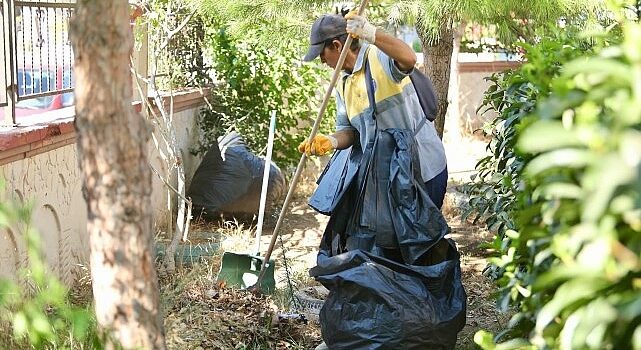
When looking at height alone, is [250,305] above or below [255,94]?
below

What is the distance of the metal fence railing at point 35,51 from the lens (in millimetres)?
5012

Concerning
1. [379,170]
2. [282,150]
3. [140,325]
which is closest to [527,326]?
[140,325]

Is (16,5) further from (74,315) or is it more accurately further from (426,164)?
(74,315)

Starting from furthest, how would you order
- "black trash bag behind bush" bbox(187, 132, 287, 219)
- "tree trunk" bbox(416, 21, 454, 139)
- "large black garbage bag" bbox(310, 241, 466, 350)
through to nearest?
"black trash bag behind bush" bbox(187, 132, 287, 219)
"tree trunk" bbox(416, 21, 454, 139)
"large black garbage bag" bbox(310, 241, 466, 350)

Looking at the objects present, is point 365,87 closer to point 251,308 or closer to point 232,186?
point 251,308

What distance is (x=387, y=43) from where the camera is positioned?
4.22 meters

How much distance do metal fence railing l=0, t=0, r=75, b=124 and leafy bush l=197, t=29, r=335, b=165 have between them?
2171mm

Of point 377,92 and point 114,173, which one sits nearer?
point 114,173

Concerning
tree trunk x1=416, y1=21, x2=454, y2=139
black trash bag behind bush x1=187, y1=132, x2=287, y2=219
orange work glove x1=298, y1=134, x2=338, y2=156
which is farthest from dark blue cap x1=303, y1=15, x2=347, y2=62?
black trash bag behind bush x1=187, y1=132, x2=287, y2=219

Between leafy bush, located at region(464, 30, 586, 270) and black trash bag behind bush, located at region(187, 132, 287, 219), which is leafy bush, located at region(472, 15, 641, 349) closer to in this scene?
leafy bush, located at region(464, 30, 586, 270)

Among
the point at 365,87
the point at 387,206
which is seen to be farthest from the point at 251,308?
the point at 365,87

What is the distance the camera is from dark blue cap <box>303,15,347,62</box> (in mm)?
4531

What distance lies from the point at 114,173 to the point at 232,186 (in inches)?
206

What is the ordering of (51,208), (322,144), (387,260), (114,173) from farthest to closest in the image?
(51,208)
(322,144)
(387,260)
(114,173)
